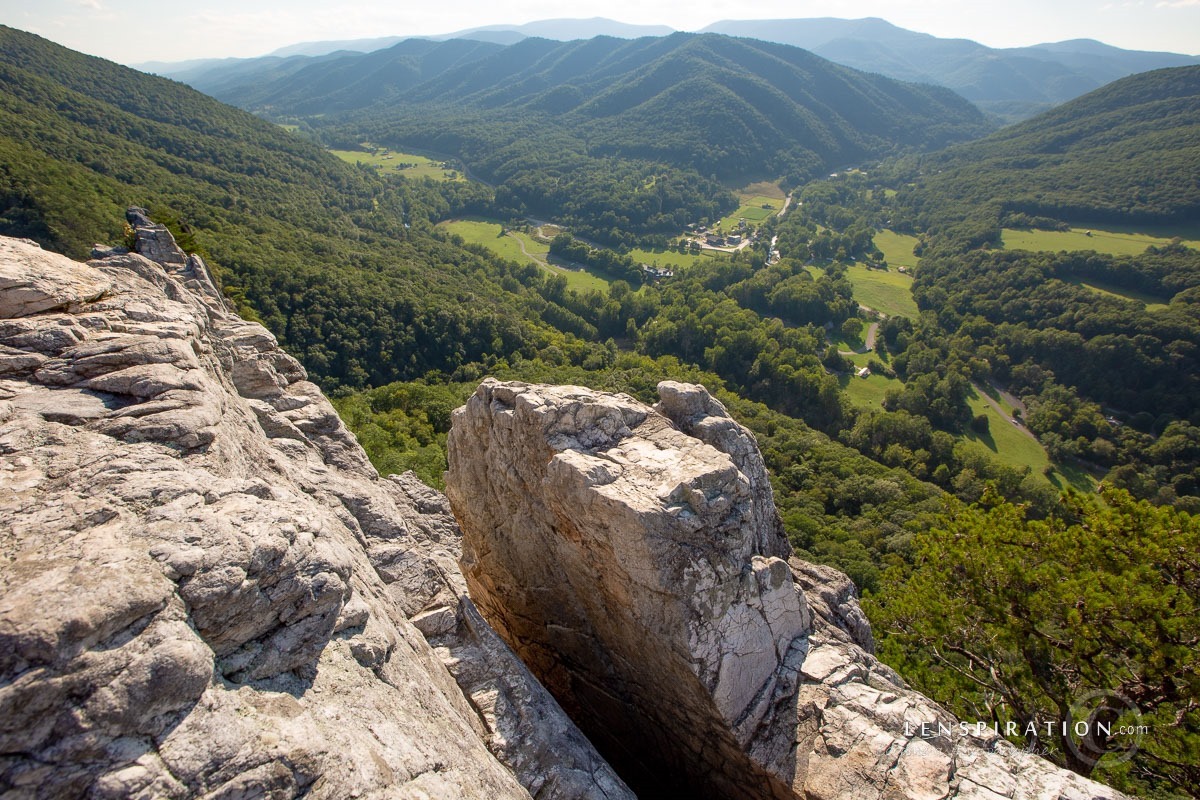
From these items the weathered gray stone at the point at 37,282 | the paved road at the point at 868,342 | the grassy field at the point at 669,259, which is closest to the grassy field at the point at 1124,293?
the paved road at the point at 868,342

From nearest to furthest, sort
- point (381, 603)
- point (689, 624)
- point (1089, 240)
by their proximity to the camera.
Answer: point (381, 603)
point (689, 624)
point (1089, 240)

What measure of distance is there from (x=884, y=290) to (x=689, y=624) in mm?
182534

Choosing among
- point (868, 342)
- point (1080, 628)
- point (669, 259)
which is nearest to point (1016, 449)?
point (868, 342)

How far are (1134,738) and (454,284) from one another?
4698 inches

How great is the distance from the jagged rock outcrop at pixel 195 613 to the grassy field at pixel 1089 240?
209 metres

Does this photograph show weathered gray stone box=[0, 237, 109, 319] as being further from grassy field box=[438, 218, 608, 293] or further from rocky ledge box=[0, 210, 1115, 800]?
grassy field box=[438, 218, 608, 293]

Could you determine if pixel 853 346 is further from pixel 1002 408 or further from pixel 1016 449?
pixel 1016 449

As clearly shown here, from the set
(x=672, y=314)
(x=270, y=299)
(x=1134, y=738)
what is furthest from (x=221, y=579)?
(x=672, y=314)

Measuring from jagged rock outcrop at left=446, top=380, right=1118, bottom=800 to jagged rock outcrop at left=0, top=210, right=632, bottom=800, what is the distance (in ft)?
9.64

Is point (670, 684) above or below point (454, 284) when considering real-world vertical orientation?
above

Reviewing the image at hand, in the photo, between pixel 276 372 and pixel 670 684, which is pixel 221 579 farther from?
pixel 276 372

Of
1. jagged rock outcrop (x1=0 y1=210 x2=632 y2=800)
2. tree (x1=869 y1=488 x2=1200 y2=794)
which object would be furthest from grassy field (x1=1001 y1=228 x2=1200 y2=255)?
jagged rock outcrop (x1=0 y1=210 x2=632 y2=800)

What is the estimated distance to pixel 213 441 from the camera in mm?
13820

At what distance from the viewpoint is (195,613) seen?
32.7 feet
